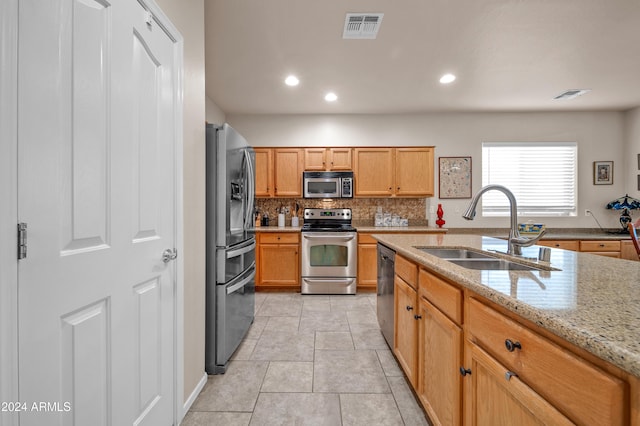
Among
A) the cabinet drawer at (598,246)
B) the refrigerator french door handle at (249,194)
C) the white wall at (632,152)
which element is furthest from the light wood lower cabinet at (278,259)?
the white wall at (632,152)

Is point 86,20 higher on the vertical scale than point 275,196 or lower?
higher

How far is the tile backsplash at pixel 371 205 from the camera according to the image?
15.8ft

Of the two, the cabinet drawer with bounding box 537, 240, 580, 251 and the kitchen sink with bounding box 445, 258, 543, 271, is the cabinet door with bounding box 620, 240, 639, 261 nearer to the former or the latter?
the cabinet drawer with bounding box 537, 240, 580, 251

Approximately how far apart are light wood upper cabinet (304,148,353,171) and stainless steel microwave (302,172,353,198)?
11cm

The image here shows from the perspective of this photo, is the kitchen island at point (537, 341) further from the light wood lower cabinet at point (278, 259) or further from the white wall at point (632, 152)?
the white wall at point (632, 152)

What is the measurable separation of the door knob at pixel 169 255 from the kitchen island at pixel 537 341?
51.8 inches

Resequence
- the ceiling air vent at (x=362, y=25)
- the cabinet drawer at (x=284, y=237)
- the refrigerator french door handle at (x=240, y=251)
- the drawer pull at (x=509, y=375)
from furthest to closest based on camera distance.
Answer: the cabinet drawer at (x=284, y=237), the ceiling air vent at (x=362, y=25), the refrigerator french door handle at (x=240, y=251), the drawer pull at (x=509, y=375)

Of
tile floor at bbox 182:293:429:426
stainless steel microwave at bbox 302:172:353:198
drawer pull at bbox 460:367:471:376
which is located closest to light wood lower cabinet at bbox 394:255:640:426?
drawer pull at bbox 460:367:471:376

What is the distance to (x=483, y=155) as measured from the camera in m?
4.73

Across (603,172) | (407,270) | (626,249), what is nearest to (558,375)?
(407,270)

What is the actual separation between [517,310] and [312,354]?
1.94 m

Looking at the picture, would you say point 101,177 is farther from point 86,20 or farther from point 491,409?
point 491,409

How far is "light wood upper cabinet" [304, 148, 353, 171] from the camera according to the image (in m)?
4.50

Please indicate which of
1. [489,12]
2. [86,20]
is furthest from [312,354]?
[489,12]
